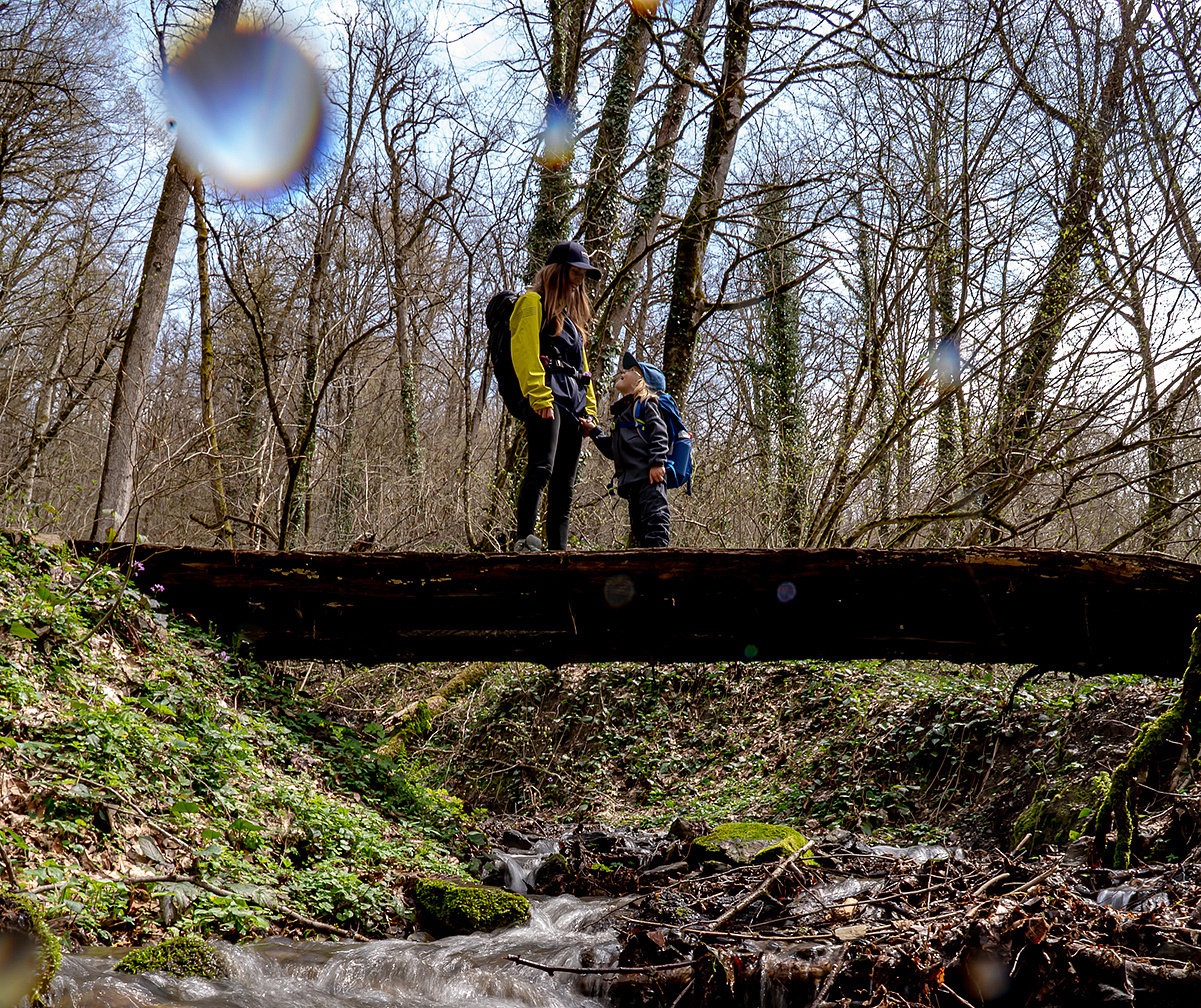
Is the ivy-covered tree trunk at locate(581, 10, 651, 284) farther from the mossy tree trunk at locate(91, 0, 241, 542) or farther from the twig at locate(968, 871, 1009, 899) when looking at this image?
the twig at locate(968, 871, 1009, 899)

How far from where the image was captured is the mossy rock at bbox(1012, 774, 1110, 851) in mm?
5578

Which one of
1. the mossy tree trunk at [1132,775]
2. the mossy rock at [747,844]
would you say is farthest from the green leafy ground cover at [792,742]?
the mossy rock at [747,844]

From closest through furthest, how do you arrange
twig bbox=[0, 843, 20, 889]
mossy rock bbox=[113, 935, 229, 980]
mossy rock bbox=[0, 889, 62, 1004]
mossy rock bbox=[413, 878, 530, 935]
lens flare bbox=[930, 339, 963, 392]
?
1. mossy rock bbox=[0, 889, 62, 1004]
2. mossy rock bbox=[113, 935, 229, 980]
3. twig bbox=[0, 843, 20, 889]
4. mossy rock bbox=[413, 878, 530, 935]
5. lens flare bbox=[930, 339, 963, 392]

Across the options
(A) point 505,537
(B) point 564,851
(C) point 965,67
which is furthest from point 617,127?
(B) point 564,851

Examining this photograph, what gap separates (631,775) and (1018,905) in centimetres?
671

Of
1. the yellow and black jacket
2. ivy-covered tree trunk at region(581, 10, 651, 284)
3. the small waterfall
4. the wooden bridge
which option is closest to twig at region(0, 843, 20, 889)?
the small waterfall

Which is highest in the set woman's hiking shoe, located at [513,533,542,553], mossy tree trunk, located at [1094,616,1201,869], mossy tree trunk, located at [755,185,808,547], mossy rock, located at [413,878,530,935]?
mossy tree trunk, located at [755,185,808,547]

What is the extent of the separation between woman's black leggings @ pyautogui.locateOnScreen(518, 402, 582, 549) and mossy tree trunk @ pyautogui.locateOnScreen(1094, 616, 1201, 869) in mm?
4155

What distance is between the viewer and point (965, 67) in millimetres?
10266

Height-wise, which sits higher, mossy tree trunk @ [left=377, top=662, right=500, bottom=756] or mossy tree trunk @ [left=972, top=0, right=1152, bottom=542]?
mossy tree trunk @ [left=972, top=0, right=1152, bottom=542]

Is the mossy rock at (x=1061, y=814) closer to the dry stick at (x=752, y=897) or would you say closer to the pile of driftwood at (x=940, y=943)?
the pile of driftwood at (x=940, y=943)

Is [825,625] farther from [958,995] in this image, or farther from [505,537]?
[505,537]

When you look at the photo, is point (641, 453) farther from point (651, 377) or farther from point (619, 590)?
point (619, 590)

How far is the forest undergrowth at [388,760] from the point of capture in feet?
13.8
